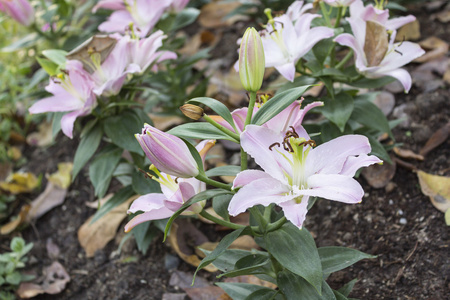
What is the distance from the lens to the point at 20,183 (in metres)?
2.03

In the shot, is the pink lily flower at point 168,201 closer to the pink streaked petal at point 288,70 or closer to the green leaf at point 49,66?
the pink streaked petal at point 288,70

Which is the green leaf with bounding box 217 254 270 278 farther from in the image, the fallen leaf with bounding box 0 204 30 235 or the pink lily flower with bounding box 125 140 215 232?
the fallen leaf with bounding box 0 204 30 235

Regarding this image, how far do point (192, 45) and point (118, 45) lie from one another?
111 cm

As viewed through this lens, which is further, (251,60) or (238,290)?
(238,290)

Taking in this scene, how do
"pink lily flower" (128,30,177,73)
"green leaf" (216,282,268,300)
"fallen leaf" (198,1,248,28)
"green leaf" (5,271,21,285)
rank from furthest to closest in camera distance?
"fallen leaf" (198,1,248,28)
"green leaf" (5,271,21,285)
"pink lily flower" (128,30,177,73)
"green leaf" (216,282,268,300)

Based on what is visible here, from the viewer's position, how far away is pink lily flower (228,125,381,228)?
83cm

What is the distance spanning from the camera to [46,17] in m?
1.94

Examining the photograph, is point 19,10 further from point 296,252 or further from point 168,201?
point 296,252

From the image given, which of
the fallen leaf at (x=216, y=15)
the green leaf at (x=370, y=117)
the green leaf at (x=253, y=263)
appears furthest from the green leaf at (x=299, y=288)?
the fallen leaf at (x=216, y=15)

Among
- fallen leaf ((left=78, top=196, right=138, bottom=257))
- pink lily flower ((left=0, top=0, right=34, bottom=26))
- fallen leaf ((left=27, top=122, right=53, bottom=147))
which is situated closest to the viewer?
fallen leaf ((left=78, top=196, right=138, bottom=257))

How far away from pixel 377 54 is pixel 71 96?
80cm

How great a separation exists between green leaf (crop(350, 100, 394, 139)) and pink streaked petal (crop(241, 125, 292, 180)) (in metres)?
0.52

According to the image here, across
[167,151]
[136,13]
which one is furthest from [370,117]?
[136,13]

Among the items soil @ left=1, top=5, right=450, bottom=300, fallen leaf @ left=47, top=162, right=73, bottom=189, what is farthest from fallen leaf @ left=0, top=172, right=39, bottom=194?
soil @ left=1, top=5, right=450, bottom=300
